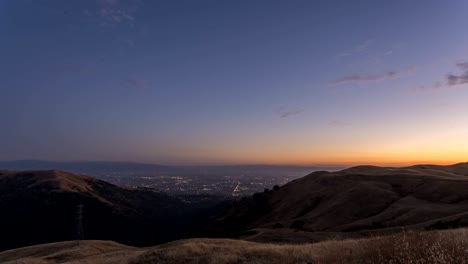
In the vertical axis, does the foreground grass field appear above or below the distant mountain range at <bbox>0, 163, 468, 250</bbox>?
above

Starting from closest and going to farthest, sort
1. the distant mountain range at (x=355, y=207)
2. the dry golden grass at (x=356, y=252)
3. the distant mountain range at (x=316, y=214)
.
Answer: the dry golden grass at (x=356, y=252)
the distant mountain range at (x=355, y=207)
the distant mountain range at (x=316, y=214)

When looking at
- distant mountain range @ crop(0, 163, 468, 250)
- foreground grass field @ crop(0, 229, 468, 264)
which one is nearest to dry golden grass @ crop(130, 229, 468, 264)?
foreground grass field @ crop(0, 229, 468, 264)

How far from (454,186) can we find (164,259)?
61.4m

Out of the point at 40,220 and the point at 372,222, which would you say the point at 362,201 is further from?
the point at 40,220

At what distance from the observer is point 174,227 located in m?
178

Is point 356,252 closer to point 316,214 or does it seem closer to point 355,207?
point 355,207

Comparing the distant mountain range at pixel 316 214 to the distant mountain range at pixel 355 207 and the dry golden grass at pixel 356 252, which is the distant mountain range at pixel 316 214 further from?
the dry golden grass at pixel 356 252

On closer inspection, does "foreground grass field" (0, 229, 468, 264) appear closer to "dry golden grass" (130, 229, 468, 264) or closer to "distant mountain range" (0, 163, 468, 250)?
"dry golden grass" (130, 229, 468, 264)

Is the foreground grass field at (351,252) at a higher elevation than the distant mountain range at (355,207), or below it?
higher

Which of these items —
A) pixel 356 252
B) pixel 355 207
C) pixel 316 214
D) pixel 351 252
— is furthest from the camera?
pixel 316 214

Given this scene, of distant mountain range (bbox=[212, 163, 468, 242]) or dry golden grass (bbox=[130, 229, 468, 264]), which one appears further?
distant mountain range (bbox=[212, 163, 468, 242])

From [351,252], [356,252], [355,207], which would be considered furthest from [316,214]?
[351,252]

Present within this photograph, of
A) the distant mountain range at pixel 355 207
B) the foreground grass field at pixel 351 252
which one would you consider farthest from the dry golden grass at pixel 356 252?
the distant mountain range at pixel 355 207

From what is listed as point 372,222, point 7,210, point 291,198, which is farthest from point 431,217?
point 7,210
